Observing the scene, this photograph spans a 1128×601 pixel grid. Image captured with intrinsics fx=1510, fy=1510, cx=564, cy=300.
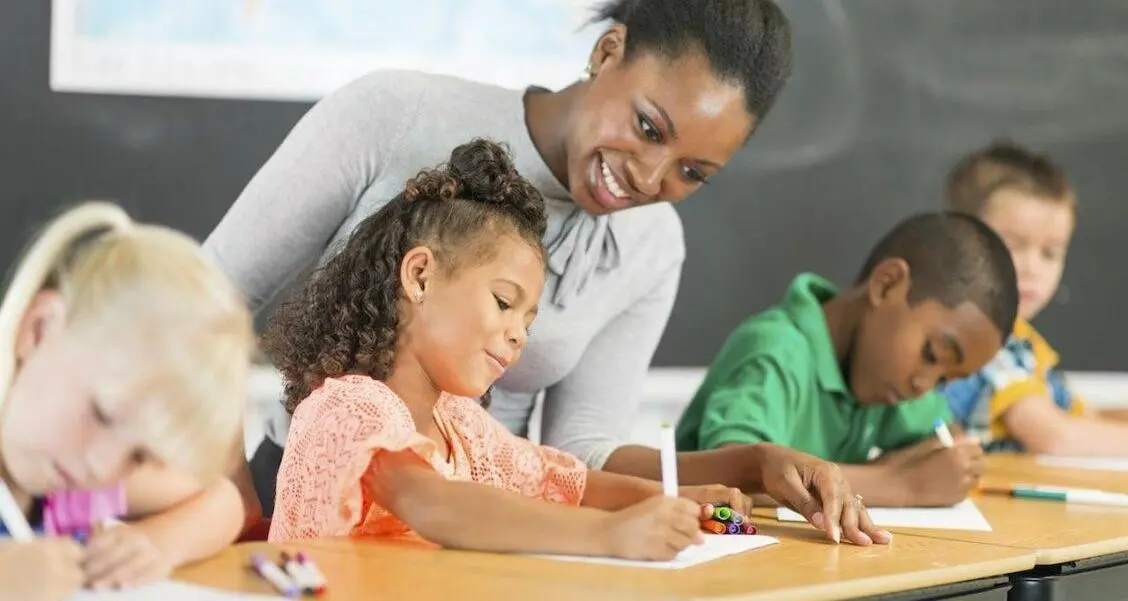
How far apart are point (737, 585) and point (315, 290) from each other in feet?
2.54

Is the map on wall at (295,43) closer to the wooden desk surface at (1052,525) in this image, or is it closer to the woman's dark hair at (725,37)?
the woman's dark hair at (725,37)

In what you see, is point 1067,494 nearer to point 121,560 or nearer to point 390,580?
point 390,580

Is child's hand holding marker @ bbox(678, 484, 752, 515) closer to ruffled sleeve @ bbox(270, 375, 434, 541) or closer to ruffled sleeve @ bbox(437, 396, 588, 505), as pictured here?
ruffled sleeve @ bbox(437, 396, 588, 505)

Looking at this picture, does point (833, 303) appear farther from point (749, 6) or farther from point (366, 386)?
point (366, 386)

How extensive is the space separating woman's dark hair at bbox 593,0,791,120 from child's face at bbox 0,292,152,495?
1022mm

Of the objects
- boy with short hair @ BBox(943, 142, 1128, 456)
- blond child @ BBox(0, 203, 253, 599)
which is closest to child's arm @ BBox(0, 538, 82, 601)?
blond child @ BBox(0, 203, 253, 599)

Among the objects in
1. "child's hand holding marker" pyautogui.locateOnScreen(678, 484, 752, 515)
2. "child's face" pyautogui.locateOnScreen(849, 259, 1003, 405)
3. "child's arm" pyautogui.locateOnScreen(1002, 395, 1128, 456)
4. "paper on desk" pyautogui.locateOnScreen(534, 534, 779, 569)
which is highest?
"child's face" pyautogui.locateOnScreen(849, 259, 1003, 405)

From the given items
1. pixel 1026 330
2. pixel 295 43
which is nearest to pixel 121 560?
pixel 295 43

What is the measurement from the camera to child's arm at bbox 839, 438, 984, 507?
233cm

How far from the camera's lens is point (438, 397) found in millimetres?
1941

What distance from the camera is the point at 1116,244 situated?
3.97 metres

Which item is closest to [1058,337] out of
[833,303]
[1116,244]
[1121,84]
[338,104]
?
[1116,244]

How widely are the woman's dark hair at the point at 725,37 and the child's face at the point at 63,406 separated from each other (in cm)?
102

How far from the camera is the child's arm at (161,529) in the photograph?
136cm
